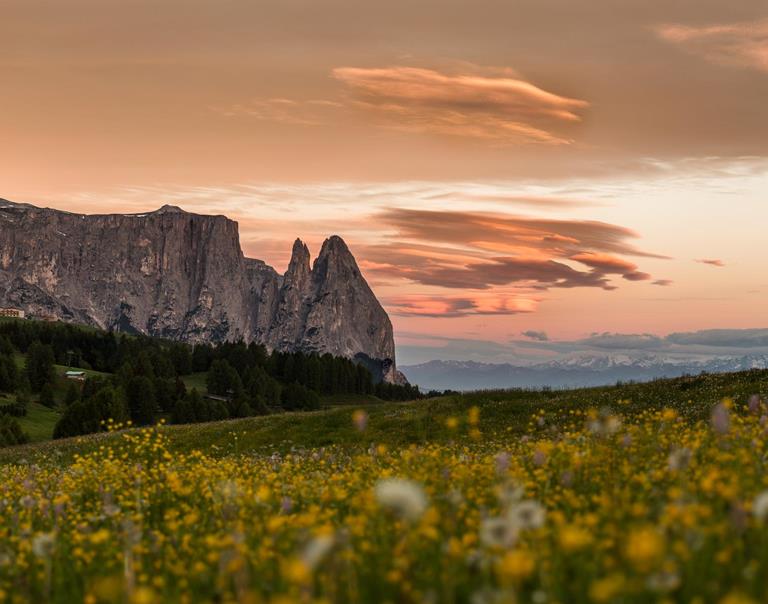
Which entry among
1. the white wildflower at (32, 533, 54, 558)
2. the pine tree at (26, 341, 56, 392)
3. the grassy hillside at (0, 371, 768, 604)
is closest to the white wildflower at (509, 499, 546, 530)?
the grassy hillside at (0, 371, 768, 604)

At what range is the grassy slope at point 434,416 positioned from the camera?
35719 mm

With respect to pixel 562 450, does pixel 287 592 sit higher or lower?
lower

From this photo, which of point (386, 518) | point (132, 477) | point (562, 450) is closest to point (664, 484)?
point (562, 450)

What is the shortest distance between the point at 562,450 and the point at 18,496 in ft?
42.6

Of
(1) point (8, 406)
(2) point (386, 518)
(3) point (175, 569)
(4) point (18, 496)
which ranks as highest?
(2) point (386, 518)

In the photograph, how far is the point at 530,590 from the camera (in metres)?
7.73

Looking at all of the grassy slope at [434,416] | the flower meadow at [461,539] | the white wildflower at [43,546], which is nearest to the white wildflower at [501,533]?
the flower meadow at [461,539]

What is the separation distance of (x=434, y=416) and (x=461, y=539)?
32.3 metres

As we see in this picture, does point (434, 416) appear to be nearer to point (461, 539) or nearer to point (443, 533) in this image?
point (443, 533)

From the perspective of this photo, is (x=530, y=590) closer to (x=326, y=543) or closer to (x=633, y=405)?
(x=326, y=543)

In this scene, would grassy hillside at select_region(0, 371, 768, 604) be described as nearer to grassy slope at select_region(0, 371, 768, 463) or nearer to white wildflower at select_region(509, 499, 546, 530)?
white wildflower at select_region(509, 499, 546, 530)

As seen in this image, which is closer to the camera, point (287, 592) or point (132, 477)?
point (287, 592)

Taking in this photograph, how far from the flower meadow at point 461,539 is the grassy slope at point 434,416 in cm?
1882

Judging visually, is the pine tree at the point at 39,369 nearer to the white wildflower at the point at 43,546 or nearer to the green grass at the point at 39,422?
the green grass at the point at 39,422
